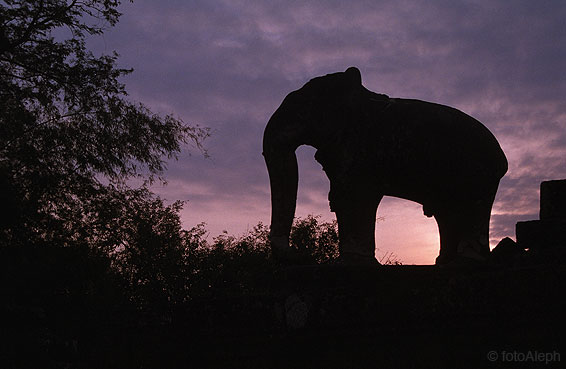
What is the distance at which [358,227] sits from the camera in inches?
159

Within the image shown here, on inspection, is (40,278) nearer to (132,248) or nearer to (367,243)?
(132,248)

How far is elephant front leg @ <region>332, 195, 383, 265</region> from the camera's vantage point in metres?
4.00

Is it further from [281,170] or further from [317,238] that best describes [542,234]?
[317,238]

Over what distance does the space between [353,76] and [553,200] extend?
5.72 ft

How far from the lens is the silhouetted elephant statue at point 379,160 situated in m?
3.93

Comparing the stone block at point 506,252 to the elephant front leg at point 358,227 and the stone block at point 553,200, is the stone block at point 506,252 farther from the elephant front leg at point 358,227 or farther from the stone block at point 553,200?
the elephant front leg at point 358,227

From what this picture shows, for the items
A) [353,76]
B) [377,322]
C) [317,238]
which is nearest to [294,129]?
[353,76]

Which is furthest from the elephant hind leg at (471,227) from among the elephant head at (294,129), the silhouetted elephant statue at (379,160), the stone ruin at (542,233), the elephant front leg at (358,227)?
the elephant head at (294,129)

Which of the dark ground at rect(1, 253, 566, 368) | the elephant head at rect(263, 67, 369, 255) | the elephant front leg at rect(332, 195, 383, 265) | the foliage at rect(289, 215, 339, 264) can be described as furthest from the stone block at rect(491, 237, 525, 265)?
the foliage at rect(289, 215, 339, 264)

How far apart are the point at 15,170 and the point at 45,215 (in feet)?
4.74

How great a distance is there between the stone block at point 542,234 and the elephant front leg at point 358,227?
1.06 meters

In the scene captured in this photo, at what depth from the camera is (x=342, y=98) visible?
4234 mm

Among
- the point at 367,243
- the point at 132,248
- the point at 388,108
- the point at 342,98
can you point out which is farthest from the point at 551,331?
the point at 132,248

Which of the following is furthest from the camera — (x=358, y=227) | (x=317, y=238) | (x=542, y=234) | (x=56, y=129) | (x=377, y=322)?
(x=317, y=238)
